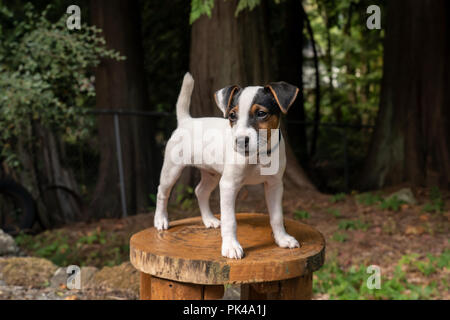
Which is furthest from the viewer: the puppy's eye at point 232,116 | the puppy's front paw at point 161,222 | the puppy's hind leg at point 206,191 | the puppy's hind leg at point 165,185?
the puppy's hind leg at point 206,191

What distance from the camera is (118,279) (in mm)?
4145

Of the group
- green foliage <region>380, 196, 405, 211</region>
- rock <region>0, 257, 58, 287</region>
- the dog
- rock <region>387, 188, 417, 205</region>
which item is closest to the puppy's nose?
the dog

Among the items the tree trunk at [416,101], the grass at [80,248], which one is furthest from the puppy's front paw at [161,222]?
the tree trunk at [416,101]

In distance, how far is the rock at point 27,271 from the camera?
13.1 feet

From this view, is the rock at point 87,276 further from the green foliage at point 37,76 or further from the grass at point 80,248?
the green foliage at point 37,76

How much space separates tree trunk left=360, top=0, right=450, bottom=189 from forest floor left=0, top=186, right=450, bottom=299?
1.54 ft

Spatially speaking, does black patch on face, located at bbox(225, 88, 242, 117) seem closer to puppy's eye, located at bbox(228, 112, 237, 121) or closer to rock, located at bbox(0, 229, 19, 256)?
puppy's eye, located at bbox(228, 112, 237, 121)

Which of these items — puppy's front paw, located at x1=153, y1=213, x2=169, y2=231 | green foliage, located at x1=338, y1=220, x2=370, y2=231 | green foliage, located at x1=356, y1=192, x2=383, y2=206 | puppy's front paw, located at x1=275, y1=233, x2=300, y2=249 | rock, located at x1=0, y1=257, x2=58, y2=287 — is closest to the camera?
puppy's front paw, located at x1=275, y1=233, x2=300, y2=249

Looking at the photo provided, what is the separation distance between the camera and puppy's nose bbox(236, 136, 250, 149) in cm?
198

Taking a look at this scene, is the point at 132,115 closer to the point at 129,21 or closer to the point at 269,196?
the point at 129,21

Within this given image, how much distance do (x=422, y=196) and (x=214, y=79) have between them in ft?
11.5

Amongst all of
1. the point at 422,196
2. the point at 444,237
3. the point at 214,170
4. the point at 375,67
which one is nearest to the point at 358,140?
the point at 375,67

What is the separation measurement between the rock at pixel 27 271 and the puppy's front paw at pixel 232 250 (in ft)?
8.69

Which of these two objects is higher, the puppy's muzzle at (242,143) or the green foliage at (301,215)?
the puppy's muzzle at (242,143)
